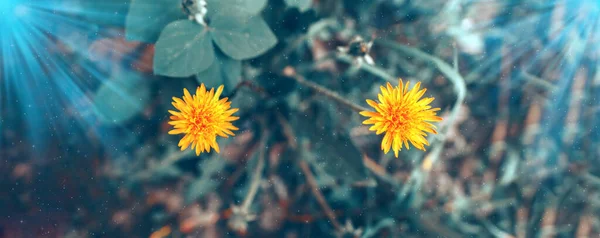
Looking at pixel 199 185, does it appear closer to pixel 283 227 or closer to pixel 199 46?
pixel 283 227

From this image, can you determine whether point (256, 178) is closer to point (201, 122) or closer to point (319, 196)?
point (319, 196)

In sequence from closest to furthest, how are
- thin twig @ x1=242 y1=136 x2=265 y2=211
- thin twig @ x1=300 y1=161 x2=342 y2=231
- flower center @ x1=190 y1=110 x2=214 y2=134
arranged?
1. flower center @ x1=190 y1=110 x2=214 y2=134
2. thin twig @ x1=242 y1=136 x2=265 y2=211
3. thin twig @ x1=300 y1=161 x2=342 y2=231

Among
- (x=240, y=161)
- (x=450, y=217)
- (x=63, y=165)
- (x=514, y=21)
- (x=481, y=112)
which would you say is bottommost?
(x=63, y=165)

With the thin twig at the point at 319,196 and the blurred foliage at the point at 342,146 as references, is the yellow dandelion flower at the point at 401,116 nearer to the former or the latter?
the blurred foliage at the point at 342,146

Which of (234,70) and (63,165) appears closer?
(234,70)

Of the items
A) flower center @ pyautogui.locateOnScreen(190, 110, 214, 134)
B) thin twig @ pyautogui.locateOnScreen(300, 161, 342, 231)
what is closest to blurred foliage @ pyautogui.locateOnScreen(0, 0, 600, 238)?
thin twig @ pyautogui.locateOnScreen(300, 161, 342, 231)

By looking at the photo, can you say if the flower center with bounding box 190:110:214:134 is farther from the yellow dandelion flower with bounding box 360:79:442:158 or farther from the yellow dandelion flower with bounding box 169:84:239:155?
the yellow dandelion flower with bounding box 360:79:442:158

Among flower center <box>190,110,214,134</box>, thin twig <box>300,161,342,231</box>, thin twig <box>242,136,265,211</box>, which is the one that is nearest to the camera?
flower center <box>190,110,214,134</box>

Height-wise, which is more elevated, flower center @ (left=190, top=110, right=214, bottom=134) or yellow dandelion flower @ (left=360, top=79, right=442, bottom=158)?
yellow dandelion flower @ (left=360, top=79, right=442, bottom=158)

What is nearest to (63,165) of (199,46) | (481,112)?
(199,46)
